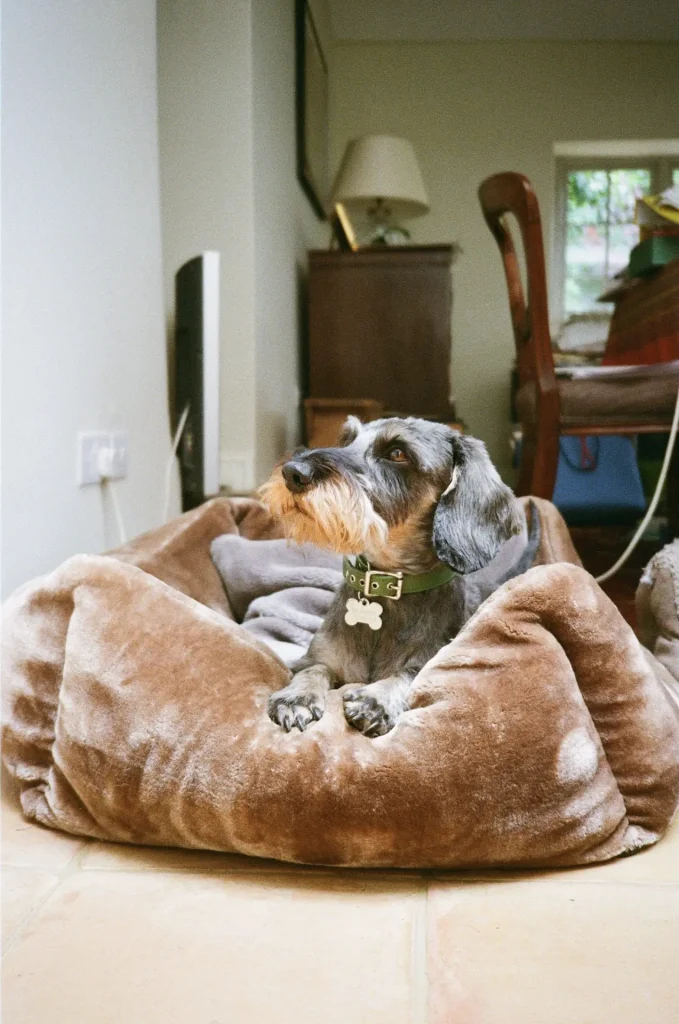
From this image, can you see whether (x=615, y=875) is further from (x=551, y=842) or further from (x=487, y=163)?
(x=487, y=163)

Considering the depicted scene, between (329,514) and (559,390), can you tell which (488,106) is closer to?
(559,390)

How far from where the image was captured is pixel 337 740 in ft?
3.58

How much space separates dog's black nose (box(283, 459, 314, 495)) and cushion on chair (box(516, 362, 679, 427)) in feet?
4.55

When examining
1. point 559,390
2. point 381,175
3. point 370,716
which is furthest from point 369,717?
point 381,175

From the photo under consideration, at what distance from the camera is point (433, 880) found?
3.53ft

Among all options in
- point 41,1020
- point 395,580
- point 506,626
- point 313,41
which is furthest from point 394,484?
point 313,41

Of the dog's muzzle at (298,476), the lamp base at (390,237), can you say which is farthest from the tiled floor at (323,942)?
the lamp base at (390,237)

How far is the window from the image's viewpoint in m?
5.78

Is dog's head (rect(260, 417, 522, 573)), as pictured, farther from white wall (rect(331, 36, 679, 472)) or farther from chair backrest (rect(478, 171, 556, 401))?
white wall (rect(331, 36, 679, 472))

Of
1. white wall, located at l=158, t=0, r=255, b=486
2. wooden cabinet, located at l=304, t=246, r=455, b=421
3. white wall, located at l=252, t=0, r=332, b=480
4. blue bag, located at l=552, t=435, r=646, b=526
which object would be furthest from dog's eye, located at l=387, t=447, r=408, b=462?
blue bag, located at l=552, t=435, r=646, b=526

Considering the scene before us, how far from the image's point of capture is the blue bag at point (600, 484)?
3.88 meters

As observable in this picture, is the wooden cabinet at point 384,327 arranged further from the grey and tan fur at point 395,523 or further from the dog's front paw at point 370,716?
the dog's front paw at point 370,716

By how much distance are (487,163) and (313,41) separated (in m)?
1.65

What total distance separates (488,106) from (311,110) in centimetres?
171
